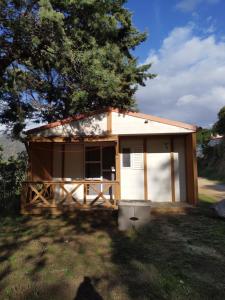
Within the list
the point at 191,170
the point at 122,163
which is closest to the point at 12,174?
the point at 122,163

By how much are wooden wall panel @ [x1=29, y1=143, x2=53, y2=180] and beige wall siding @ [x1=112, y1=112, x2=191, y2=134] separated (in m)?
3.01

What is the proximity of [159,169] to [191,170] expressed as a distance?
4.33 feet

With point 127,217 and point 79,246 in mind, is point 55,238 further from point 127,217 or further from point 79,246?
point 127,217

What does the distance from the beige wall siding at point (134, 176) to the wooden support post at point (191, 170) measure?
5.96ft

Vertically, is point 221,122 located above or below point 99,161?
above

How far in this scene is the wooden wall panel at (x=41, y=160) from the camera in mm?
10422

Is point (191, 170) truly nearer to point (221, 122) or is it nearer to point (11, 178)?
point (11, 178)

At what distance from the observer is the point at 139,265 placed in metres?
4.93

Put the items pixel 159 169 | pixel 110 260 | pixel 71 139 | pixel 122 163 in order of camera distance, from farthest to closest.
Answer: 1. pixel 122 163
2. pixel 159 169
3. pixel 71 139
4. pixel 110 260

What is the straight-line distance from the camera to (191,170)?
33.9 ft

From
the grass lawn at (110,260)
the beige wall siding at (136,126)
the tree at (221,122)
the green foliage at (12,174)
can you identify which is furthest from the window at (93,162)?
the tree at (221,122)

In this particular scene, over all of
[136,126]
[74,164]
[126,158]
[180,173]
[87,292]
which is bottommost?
[87,292]

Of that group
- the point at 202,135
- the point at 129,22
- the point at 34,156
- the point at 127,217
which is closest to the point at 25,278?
the point at 127,217

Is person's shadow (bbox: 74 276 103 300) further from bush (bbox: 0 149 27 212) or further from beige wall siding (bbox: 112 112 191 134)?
bush (bbox: 0 149 27 212)
